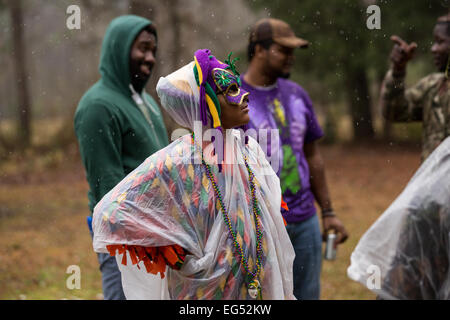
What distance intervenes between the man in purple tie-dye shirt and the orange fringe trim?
1.36 m

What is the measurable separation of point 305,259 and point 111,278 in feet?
4.17

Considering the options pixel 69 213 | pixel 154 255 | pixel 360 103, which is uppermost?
pixel 154 255

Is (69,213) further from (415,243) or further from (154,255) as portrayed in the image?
(154,255)

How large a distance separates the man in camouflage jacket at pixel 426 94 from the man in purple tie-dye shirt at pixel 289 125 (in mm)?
571

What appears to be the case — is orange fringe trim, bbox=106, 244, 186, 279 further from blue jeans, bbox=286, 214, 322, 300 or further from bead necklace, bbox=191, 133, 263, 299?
blue jeans, bbox=286, 214, 322, 300

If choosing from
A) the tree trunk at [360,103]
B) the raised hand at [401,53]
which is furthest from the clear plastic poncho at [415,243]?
the tree trunk at [360,103]

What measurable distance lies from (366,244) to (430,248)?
40 centimetres

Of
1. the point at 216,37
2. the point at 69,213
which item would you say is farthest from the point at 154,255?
the point at 69,213

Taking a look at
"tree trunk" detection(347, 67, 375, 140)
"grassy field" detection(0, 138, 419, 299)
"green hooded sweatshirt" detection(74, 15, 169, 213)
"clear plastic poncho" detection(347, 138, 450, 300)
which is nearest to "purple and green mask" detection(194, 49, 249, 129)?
"green hooded sweatshirt" detection(74, 15, 169, 213)

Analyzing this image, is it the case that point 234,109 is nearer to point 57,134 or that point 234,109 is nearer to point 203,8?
point 203,8

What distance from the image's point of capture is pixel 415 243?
363 cm

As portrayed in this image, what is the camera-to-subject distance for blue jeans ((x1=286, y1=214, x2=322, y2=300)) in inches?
150

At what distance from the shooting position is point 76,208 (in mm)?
10516

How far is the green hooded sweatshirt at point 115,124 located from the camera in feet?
10.7
